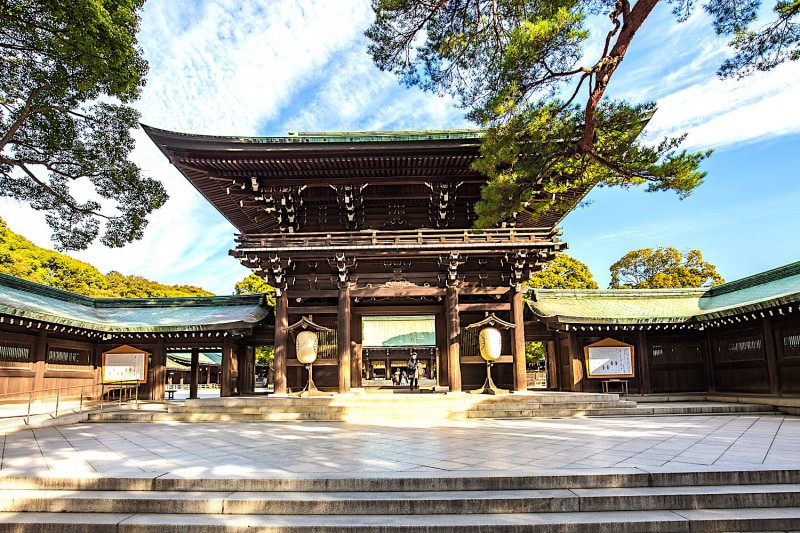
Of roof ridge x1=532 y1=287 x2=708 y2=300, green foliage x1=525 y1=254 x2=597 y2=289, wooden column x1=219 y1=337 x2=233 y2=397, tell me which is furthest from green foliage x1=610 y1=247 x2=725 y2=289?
wooden column x1=219 y1=337 x2=233 y2=397

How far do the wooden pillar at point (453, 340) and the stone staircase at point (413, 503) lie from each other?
9091 mm

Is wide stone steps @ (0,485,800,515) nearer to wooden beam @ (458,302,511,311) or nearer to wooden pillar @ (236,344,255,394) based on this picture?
wooden beam @ (458,302,511,311)

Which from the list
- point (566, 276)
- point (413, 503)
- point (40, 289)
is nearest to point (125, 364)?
point (40, 289)

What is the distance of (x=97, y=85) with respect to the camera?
41.2 feet

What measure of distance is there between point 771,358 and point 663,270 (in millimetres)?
33473

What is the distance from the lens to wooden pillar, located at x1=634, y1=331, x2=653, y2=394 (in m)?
17.4

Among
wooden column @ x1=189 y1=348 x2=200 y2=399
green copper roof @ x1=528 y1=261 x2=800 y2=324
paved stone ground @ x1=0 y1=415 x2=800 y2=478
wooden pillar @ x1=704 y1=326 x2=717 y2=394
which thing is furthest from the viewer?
wooden column @ x1=189 y1=348 x2=200 y2=399

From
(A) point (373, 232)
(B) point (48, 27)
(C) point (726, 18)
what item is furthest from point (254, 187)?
(C) point (726, 18)

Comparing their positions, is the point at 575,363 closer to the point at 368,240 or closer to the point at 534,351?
the point at 368,240

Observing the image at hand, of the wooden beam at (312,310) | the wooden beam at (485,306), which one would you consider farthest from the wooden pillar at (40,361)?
the wooden beam at (485,306)

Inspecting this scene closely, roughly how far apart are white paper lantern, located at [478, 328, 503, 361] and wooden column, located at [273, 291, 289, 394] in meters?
6.50

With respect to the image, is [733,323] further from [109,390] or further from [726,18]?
[109,390]

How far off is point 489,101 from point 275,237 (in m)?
8.20

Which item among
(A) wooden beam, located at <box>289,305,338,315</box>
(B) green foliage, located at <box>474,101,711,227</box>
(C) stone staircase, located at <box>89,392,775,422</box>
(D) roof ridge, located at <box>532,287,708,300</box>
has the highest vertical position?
(B) green foliage, located at <box>474,101,711,227</box>
